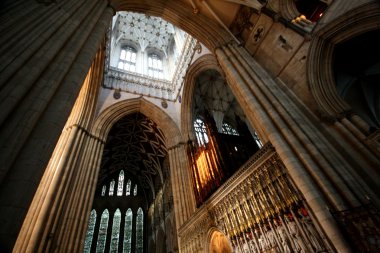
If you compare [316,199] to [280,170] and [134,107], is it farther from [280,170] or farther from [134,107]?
[134,107]

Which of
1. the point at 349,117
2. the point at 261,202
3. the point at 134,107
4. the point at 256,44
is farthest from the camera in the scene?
the point at 134,107

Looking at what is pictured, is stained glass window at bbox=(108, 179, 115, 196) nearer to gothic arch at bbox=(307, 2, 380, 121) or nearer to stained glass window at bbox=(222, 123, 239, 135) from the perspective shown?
stained glass window at bbox=(222, 123, 239, 135)

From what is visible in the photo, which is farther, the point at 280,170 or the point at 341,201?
the point at 280,170

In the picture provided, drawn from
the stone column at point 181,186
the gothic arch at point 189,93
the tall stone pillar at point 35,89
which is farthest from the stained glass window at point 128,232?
the tall stone pillar at point 35,89

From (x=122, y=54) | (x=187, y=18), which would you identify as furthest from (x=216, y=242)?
(x=122, y=54)

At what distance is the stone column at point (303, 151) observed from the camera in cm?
329

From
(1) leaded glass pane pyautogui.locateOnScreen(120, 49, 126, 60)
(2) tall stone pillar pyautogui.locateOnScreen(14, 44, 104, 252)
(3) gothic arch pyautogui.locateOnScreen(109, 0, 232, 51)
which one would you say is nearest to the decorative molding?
(1) leaded glass pane pyautogui.locateOnScreen(120, 49, 126, 60)

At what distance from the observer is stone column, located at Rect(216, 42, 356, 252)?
3291 millimetres

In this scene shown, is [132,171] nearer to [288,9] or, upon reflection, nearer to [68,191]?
[68,191]

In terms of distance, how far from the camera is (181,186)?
998 centimetres

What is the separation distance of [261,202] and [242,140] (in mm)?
4728

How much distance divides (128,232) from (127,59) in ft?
46.9

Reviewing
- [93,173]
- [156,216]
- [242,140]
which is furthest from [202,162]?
[156,216]

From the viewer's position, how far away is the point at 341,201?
10.8 feet
